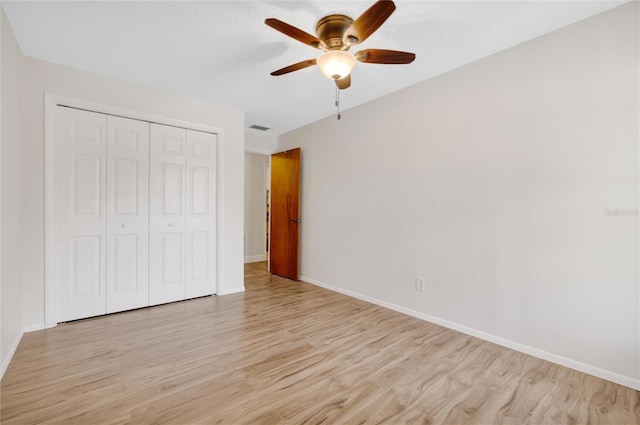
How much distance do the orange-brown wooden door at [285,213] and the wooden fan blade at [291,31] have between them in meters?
2.64

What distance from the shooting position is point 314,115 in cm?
406

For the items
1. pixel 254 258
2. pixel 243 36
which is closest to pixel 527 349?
pixel 243 36

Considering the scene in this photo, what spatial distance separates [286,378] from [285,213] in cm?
311

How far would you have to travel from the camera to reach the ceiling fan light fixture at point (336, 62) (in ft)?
6.17

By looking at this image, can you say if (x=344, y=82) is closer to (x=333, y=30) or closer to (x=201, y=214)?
(x=333, y=30)

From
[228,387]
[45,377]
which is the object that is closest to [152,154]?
[45,377]

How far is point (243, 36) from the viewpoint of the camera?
87.4 inches

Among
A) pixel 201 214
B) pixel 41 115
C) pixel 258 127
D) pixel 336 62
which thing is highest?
pixel 258 127

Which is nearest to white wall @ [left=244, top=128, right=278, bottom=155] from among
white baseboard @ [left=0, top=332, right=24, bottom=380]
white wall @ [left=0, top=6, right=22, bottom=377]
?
white wall @ [left=0, top=6, right=22, bottom=377]

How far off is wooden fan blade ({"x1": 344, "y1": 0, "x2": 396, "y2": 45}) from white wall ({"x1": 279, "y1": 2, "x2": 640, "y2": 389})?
4.82 feet

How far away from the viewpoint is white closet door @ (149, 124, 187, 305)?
3.24 metres

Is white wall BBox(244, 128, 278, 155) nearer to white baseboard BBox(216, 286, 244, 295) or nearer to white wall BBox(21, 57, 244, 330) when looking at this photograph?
white wall BBox(21, 57, 244, 330)

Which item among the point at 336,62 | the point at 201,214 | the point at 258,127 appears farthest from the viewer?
the point at 258,127

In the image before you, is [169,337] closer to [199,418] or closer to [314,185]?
[199,418]
